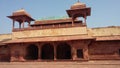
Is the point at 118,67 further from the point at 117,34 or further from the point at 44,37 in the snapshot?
the point at 44,37

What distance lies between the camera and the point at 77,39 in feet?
58.1

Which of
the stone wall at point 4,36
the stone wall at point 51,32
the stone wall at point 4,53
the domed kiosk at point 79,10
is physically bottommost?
the stone wall at point 4,53

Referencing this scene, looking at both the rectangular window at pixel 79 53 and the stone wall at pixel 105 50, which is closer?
the rectangular window at pixel 79 53

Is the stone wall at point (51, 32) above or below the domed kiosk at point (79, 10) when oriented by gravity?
below

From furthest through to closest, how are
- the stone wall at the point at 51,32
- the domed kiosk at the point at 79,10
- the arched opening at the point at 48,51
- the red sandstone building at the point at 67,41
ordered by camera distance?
the arched opening at the point at 48,51 → the domed kiosk at the point at 79,10 → the stone wall at the point at 51,32 → the red sandstone building at the point at 67,41

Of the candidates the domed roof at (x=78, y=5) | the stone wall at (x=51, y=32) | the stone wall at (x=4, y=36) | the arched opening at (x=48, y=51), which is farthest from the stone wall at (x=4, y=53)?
the domed roof at (x=78, y=5)

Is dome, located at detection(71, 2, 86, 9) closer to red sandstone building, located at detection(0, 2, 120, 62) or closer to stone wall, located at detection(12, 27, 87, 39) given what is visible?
red sandstone building, located at detection(0, 2, 120, 62)

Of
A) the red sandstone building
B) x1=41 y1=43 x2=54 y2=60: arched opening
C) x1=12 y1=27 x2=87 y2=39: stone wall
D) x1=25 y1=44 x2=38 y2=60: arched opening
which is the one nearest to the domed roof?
the red sandstone building

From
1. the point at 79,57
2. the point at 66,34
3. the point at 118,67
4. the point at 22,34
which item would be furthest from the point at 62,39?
the point at 118,67

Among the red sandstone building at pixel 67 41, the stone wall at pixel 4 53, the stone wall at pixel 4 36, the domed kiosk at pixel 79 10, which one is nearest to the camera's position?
the red sandstone building at pixel 67 41

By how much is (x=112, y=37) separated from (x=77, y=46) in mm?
4096

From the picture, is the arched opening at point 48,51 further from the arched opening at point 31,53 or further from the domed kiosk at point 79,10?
the domed kiosk at point 79,10

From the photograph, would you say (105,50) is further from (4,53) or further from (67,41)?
(4,53)

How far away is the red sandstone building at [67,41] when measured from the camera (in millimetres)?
18297
